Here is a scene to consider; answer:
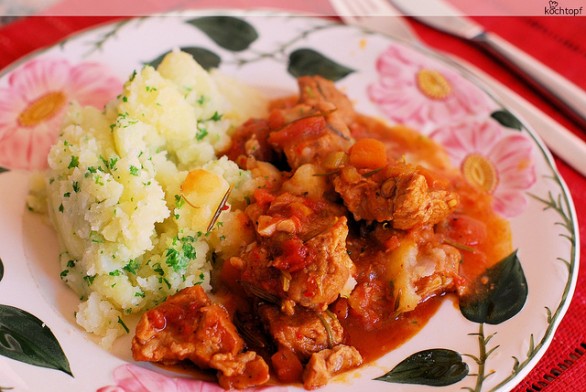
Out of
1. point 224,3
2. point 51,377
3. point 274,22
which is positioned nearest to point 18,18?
point 224,3

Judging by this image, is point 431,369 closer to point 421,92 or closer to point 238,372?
point 238,372

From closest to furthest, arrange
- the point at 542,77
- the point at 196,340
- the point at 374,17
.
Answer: the point at 196,340, the point at 542,77, the point at 374,17

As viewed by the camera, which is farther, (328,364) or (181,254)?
(181,254)

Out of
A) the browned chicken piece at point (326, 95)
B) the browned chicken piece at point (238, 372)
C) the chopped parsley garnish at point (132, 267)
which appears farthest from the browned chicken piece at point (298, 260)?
the browned chicken piece at point (326, 95)

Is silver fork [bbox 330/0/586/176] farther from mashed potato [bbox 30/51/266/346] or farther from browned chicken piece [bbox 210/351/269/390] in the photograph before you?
browned chicken piece [bbox 210/351/269/390]

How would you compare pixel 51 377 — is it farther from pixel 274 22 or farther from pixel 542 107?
pixel 542 107

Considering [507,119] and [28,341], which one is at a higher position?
[507,119]

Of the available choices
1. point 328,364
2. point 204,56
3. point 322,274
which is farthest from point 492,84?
point 328,364
